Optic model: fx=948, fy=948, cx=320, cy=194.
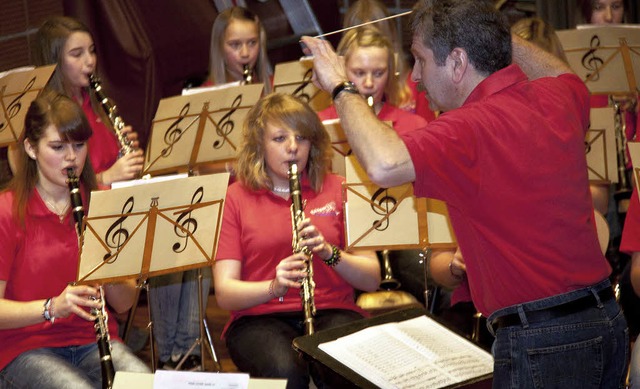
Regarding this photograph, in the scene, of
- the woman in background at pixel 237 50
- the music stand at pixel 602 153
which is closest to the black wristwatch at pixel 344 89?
the music stand at pixel 602 153

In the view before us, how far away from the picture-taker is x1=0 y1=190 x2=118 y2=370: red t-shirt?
3299 mm

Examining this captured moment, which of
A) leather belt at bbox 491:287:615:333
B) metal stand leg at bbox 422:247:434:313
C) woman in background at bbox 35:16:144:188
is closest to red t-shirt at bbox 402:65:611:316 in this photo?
leather belt at bbox 491:287:615:333

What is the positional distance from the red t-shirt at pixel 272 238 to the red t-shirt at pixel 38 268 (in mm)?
564

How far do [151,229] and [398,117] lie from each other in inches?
67.5

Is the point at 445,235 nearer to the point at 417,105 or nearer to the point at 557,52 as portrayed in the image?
the point at 557,52

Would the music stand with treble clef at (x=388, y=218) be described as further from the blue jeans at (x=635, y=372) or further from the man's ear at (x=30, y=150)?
the man's ear at (x=30, y=150)

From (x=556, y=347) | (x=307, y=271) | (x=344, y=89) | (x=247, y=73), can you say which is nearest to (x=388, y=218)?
(x=307, y=271)

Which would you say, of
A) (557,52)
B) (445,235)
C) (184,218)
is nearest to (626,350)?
(445,235)

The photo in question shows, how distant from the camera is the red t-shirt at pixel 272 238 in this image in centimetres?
363

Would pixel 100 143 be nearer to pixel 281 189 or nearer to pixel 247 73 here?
pixel 247 73

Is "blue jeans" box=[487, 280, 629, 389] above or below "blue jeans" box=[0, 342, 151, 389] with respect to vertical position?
above

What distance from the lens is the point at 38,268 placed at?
11.0 feet

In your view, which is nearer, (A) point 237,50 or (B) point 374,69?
(B) point 374,69

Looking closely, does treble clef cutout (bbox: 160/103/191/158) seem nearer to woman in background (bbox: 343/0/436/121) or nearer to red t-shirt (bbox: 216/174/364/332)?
red t-shirt (bbox: 216/174/364/332)
